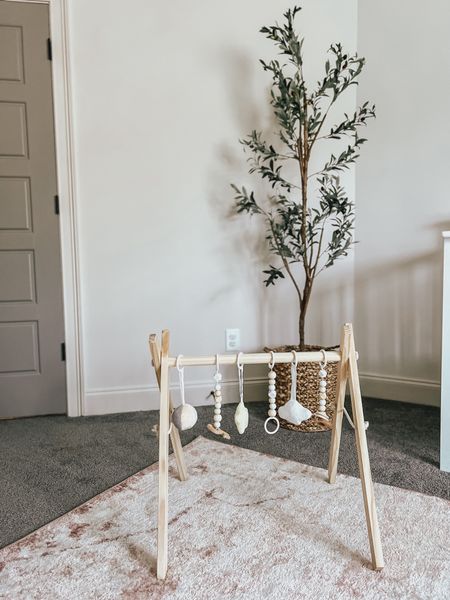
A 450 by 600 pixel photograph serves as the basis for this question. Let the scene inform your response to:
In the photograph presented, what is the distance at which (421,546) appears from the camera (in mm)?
1228

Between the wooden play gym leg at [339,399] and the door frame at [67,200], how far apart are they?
→ 136 cm

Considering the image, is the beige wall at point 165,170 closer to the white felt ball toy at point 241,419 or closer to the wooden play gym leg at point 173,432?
the wooden play gym leg at point 173,432

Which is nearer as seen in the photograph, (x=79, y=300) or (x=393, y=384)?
(x=79, y=300)

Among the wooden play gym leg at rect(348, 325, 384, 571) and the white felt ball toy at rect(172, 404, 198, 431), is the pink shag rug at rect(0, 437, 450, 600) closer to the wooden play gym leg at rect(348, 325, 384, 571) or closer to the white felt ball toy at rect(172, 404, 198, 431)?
the wooden play gym leg at rect(348, 325, 384, 571)

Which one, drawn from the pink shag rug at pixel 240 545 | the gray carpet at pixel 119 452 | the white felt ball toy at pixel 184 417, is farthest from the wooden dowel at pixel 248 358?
the gray carpet at pixel 119 452

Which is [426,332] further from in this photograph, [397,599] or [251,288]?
[397,599]

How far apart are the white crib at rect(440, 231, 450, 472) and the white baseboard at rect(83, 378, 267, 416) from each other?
106 cm

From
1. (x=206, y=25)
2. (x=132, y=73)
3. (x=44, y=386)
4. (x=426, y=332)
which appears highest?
(x=206, y=25)

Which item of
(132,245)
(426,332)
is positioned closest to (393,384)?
(426,332)

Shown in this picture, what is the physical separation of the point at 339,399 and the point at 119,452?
0.97 m

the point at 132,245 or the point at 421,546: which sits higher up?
the point at 132,245

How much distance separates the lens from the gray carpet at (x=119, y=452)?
153 centimetres

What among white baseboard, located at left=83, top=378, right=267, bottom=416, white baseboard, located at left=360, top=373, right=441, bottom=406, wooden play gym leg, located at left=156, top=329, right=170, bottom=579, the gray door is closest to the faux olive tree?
white baseboard, located at left=83, top=378, right=267, bottom=416

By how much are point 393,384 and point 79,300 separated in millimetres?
1730
